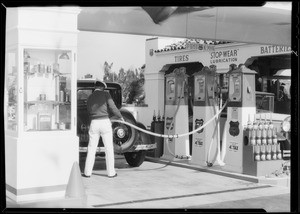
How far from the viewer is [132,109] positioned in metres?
12.3

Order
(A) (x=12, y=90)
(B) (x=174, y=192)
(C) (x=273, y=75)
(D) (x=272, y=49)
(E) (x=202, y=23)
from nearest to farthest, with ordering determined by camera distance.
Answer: (A) (x=12, y=90) → (E) (x=202, y=23) → (B) (x=174, y=192) → (D) (x=272, y=49) → (C) (x=273, y=75)

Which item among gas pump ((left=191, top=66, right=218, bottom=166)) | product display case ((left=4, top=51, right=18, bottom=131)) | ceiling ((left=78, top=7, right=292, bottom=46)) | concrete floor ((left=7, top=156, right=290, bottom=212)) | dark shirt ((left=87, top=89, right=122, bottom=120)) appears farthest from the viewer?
gas pump ((left=191, top=66, right=218, bottom=166))

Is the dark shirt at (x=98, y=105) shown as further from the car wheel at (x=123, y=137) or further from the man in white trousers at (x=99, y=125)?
the car wheel at (x=123, y=137)

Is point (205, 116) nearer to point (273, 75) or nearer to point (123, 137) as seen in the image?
point (123, 137)

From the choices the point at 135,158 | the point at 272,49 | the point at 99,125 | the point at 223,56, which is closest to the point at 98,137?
the point at 99,125

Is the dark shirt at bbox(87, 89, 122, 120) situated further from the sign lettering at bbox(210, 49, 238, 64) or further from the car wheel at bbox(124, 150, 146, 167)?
the sign lettering at bbox(210, 49, 238, 64)

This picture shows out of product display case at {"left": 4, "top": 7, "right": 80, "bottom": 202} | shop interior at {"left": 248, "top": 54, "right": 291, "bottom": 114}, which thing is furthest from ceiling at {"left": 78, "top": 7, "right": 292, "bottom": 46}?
shop interior at {"left": 248, "top": 54, "right": 291, "bottom": 114}

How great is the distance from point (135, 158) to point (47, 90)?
3496 millimetres

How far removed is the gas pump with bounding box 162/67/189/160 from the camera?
411 inches

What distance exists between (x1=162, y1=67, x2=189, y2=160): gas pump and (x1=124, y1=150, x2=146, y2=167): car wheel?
2.84 feet

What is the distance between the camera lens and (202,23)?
24.2ft

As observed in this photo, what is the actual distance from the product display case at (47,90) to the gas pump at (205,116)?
Answer: 365cm

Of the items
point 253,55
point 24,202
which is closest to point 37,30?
point 24,202
